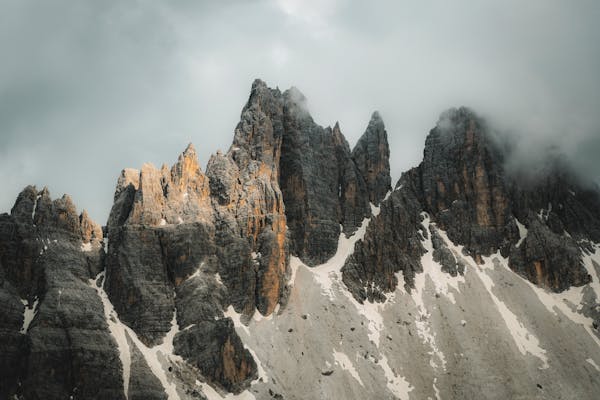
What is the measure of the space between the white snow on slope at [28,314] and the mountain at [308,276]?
0.81ft

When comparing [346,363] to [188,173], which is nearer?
[346,363]

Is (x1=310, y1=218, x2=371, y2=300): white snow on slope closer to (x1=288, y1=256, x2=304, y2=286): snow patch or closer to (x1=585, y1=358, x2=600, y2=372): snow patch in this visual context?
(x1=288, y1=256, x2=304, y2=286): snow patch

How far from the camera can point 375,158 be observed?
454 ft

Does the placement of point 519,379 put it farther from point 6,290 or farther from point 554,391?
point 6,290

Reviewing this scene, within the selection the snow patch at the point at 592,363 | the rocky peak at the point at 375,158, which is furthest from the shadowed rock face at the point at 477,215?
the snow patch at the point at 592,363

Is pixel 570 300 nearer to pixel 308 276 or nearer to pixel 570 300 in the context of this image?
pixel 570 300

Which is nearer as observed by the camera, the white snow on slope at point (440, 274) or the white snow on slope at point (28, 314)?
the white snow on slope at point (28, 314)

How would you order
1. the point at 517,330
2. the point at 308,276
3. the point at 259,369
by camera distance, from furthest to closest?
the point at 308,276 < the point at 517,330 < the point at 259,369

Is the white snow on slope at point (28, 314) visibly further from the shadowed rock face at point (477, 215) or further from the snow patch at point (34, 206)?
the shadowed rock face at point (477, 215)

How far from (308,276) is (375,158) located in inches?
1632

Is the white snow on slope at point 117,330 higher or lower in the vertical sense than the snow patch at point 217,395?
higher

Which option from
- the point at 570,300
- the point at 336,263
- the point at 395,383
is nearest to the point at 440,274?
the point at 336,263

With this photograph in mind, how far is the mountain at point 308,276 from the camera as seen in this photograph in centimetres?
8062

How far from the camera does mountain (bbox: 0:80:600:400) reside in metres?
80.6
